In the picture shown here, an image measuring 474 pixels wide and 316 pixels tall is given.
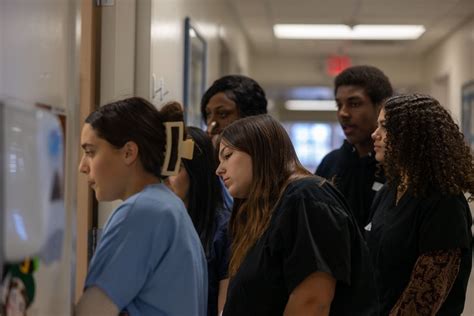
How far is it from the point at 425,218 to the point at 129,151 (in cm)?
95

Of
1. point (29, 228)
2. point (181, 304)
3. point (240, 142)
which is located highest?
point (240, 142)

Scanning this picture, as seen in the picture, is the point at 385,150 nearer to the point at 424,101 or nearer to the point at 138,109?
the point at 424,101

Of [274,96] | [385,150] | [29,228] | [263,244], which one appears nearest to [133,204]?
[29,228]

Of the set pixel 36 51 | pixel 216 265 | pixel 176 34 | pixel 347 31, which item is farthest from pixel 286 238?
pixel 347 31

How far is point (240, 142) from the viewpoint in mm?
1852

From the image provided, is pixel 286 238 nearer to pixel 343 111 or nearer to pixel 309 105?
pixel 343 111

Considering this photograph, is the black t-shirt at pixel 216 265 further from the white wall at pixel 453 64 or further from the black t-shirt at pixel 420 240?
the white wall at pixel 453 64

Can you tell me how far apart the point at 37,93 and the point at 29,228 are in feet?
0.93

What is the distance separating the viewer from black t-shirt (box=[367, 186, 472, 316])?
6.57 feet

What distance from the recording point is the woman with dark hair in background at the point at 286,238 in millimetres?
1671

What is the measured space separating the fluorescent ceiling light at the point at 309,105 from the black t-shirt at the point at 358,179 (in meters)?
9.56

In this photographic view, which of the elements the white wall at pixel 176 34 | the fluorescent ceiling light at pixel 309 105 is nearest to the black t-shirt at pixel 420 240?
the white wall at pixel 176 34

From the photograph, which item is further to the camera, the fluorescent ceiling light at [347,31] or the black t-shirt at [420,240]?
the fluorescent ceiling light at [347,31]

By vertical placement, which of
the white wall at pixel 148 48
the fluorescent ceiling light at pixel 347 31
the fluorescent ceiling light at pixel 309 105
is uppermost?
the fluorescent ceiling light at pixel 347 31
